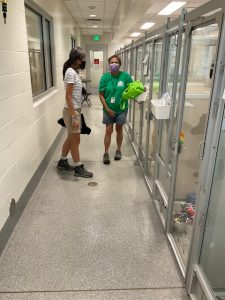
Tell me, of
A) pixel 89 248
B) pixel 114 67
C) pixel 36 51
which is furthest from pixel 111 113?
pixel 89 248

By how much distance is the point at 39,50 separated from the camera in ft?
12.7

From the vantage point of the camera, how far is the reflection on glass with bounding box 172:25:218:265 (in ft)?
7.01

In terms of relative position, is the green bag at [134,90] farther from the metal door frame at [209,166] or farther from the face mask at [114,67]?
the metal door frame at [209,166]

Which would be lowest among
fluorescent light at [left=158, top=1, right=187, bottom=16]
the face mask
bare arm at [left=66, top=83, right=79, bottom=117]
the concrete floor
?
the concrete floor

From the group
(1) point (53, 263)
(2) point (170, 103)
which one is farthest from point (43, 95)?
(1) point (53, 263)

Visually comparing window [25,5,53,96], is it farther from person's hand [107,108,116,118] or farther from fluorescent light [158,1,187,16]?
fluorescent light [158,1,187,16]

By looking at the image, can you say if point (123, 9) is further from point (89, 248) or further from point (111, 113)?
point (89, 248)

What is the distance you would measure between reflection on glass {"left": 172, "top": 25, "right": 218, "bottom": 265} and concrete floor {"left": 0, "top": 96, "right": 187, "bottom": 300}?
206 millimetres

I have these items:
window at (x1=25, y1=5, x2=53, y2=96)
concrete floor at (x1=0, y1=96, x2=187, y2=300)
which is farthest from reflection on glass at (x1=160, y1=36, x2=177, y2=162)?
window at (x1=25, y1=5, x2=53, y2=96)

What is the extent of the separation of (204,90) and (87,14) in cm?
606

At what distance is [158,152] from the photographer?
2650 millimetres

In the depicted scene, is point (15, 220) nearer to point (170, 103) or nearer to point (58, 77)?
point (170, 103)

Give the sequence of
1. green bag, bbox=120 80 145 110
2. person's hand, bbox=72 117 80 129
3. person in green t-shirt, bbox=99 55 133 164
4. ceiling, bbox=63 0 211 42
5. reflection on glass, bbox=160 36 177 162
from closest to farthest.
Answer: reflection on glass, bbox=160 36 177 162
person's hand, bbox=72 117 80 129
green bag, bbox=120 80 145 110
person in green t-shirt, bbox=99 55 133 164
ceiling, bbox=63 0 211 42

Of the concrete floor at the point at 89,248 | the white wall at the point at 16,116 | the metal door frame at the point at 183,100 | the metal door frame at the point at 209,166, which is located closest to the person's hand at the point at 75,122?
the white wall at the point at 16,116
